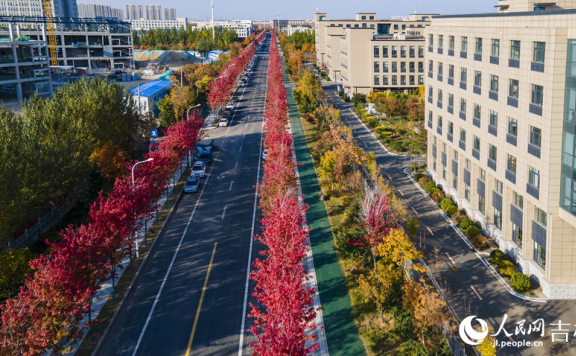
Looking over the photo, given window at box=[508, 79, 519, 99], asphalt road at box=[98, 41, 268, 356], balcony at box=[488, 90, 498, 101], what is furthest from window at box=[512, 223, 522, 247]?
asphalt road at box=[98, 41, 268, 356]

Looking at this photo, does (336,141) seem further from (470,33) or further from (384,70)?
(384,70)

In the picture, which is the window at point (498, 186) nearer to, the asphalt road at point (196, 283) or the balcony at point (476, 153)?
the balcony at point (476, 153)

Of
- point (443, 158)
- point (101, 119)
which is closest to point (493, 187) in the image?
point (443, 158)

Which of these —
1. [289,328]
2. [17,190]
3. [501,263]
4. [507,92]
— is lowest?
[501,263]

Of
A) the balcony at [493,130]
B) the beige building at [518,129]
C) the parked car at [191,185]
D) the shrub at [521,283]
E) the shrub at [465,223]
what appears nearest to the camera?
the beige building at [518,129]

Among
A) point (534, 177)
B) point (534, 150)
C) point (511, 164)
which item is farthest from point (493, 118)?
point (534, 177)

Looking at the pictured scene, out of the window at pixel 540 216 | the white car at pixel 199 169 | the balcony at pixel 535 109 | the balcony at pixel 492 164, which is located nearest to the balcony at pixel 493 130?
the balcony at pixel 492 164
